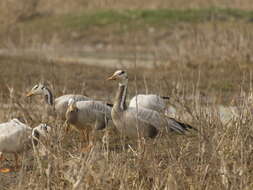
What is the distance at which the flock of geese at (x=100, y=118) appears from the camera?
21.8 ft

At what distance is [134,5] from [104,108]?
21045 mm

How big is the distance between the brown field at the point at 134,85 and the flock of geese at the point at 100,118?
160 millimetres

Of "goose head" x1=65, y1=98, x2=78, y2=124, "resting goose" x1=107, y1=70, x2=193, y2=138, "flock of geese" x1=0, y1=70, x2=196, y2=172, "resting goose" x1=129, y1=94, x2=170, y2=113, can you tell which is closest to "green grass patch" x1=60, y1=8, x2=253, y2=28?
"resting goose" x1=129, y1=94, x2=170, y2=113

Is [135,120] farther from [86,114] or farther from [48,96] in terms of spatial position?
[48,96]

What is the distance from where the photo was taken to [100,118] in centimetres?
823

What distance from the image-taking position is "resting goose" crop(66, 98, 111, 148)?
26.6 ft

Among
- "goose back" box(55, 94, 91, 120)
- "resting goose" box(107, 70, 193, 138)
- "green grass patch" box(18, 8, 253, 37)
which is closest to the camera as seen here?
"resting goose" box(107, 70, 193, 138)

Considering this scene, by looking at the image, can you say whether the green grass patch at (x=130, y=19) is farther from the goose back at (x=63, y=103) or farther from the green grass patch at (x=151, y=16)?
the goose back at (x=63, y=103)

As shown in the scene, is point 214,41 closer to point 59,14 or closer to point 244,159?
point 244,159

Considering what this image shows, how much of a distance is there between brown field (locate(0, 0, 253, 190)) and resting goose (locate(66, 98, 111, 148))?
0.19m

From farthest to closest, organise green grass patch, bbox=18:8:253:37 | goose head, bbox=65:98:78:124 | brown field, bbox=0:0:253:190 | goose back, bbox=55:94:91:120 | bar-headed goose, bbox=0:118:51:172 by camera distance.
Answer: green grass patch, bbox=18:8:253:37, goose back, bbox=55:94:91:120, goose head, bbox=65:98:78:124, bar-headed goose, bbox=0:118:51:172, brown field, bbox=0:0:253:190

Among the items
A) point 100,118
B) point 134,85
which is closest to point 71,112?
point 100,118

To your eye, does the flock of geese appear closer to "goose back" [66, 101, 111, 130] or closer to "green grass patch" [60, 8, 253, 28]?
"goose back" [66, 101, 111, 130]

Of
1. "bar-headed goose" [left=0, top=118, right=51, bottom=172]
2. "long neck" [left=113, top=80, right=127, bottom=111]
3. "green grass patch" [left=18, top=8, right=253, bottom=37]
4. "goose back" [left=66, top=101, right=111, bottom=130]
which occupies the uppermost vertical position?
"long neck" [left=113, top=80, right=127, bottom=111]
